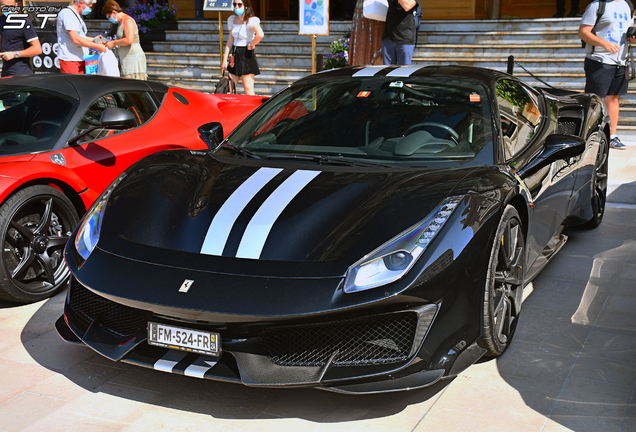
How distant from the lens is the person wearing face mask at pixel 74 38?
27.6ft

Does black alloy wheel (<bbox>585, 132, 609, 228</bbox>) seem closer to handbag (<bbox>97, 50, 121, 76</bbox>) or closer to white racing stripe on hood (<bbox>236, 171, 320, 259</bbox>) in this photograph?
white racing stripe on hood (<bbox>236, 171, 320, 259</bbox>)

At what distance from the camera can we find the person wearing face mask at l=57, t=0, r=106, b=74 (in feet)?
27.6

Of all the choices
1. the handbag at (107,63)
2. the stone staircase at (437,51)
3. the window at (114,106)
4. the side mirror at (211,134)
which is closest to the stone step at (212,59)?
the stone staircase at (437,51)

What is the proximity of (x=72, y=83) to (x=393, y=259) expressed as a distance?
312cm

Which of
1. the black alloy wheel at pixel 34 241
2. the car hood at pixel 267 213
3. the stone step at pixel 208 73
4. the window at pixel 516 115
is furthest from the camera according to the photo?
the stone step at pixel 208 73

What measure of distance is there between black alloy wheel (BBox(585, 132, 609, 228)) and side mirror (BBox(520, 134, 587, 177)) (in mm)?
1616

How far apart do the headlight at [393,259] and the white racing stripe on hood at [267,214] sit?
1.36 feet

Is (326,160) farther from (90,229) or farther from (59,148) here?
(59,148)

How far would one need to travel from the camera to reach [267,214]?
3.02 metres

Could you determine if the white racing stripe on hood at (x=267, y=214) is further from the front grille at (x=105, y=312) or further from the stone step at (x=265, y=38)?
the stone step at (x=265, y=38)

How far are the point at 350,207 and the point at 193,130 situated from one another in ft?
9.05

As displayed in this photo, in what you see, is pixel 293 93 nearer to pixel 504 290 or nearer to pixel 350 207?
pixel 350 207

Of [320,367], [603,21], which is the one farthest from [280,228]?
[603,21]

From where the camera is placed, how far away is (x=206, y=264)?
9.28ft
